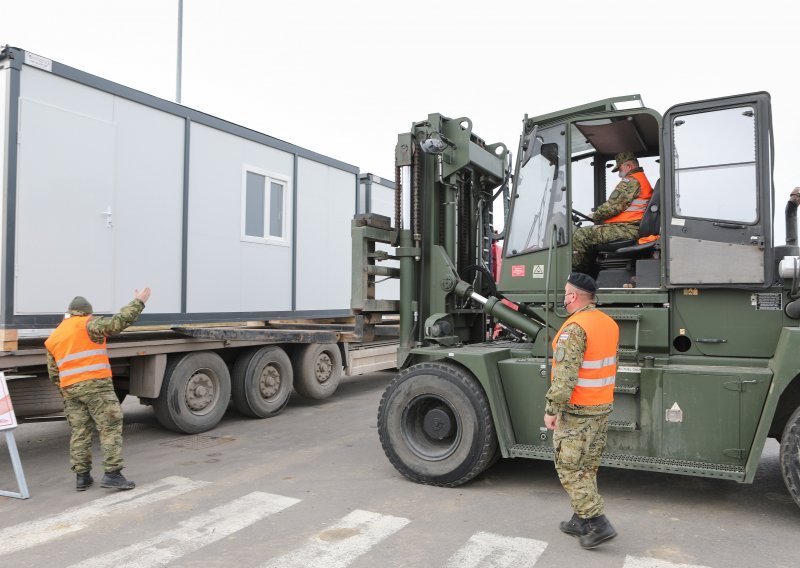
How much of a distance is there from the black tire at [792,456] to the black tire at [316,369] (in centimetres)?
657

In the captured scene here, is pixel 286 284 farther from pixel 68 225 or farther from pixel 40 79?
pixel 40 79

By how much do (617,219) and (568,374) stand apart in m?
2.02

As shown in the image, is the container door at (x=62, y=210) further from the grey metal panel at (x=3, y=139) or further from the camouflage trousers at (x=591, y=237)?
the camouflage trousers at (x=591, y=237)

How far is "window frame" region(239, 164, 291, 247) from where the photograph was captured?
27.9 ft

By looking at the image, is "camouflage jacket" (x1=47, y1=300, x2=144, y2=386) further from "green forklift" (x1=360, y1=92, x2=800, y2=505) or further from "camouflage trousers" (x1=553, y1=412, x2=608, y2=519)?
"camouflage trousers" (x1=553, y1=412, x2=608, y2=519)

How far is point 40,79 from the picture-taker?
5961 millimetres

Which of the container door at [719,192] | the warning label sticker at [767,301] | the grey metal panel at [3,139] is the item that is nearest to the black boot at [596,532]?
the container door at [719,192]

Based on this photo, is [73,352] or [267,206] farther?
[267,206]

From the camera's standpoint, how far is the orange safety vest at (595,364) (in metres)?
3.97

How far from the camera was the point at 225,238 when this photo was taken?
823cm

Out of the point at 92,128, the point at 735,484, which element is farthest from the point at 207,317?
the point at 735,484

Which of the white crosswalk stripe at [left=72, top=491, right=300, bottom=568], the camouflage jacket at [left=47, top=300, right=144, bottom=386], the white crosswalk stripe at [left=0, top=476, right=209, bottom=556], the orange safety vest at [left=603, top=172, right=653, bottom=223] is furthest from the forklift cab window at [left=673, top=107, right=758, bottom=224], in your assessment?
the white crosswalk stripe at [left=0, top=476, right=209, bottom=556]

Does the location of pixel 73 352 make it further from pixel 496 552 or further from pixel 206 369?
pixel 496 552

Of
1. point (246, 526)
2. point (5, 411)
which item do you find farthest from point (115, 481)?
point (246, 526)
